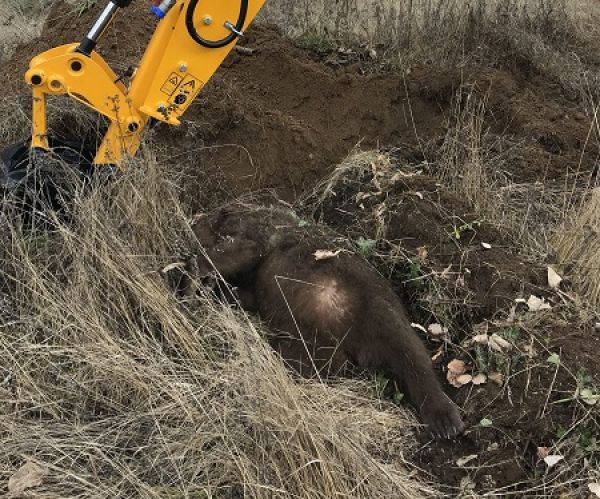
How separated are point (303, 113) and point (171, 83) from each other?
2.25m

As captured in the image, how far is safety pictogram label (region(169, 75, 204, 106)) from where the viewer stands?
4.18 m

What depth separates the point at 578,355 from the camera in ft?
10.4

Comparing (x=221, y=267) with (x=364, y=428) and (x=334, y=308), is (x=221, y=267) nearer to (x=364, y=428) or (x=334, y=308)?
(x=334, y=308)

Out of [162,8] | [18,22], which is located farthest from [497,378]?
[18,22]

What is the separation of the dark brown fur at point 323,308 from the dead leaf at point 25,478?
120 centimetres

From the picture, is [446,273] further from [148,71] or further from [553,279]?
[148,71]

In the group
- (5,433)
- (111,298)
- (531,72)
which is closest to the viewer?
(5,433)

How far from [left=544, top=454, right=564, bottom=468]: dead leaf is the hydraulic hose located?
2.79 meters

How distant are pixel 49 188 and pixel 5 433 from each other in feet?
5.63

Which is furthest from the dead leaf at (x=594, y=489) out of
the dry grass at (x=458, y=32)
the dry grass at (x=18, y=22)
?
the dry grass at (x=18, y=22)

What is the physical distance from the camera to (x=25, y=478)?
2.65 meters

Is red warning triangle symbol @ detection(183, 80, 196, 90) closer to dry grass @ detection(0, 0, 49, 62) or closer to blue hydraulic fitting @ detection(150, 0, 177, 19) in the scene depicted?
blue hydraulic fitting @ detection(150, 0, 177, 19)

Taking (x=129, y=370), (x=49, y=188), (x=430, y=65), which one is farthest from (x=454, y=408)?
(x=430, y=65)

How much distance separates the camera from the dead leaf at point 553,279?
3.64m
